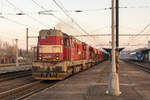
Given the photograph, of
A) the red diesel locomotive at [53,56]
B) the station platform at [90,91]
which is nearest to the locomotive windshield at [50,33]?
the red diesel locomotive at [53,56]

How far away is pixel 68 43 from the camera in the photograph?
15.6 meters

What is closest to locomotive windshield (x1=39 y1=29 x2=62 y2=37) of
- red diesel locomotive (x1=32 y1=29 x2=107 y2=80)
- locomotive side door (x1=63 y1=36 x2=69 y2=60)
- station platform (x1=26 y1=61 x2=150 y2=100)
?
red diesel locomotive (x1=32 y1=29 x2=107 y2=80)

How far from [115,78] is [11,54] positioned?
8744 centimetres

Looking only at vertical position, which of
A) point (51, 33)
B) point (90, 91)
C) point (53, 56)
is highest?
point (51, 33)

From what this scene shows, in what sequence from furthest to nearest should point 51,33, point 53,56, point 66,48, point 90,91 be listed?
point 66,48, point 51,33, point 53,56, point 90,91

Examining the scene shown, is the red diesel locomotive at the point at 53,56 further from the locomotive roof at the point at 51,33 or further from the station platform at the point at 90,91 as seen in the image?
the station platform at the point at 90,91

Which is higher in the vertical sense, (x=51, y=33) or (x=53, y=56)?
(x=51, y=33)

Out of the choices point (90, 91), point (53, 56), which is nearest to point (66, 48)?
point (53, 56)

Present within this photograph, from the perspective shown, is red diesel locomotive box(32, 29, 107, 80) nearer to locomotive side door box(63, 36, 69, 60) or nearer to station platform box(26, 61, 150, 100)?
locomotive side door box(63, 36, 69, 60)

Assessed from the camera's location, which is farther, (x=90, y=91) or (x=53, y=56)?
(x=53, y=56)

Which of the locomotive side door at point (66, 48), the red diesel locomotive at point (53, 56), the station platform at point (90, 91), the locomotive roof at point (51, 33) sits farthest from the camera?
the locomotive side door at point (66, 48)

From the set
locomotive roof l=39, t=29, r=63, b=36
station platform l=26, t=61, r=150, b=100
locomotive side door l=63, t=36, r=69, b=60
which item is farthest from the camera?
locomotive side door l=63, t=36, r=69, b=60

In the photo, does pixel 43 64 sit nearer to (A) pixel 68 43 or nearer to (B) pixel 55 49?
(B) pixel 55 49

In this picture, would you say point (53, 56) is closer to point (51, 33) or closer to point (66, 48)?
point (66, 48)
